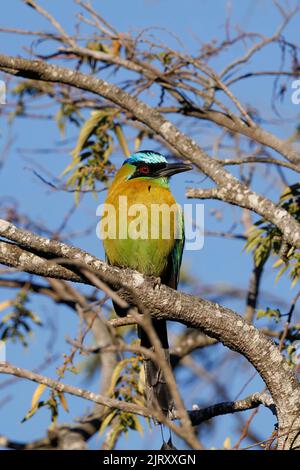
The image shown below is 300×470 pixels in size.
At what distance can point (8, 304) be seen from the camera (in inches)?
212

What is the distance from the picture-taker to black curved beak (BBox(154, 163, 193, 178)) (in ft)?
17.0

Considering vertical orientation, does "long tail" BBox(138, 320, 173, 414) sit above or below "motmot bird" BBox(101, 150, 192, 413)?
below

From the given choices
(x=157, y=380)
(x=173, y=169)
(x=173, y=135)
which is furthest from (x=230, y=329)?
(x=173, y=169)

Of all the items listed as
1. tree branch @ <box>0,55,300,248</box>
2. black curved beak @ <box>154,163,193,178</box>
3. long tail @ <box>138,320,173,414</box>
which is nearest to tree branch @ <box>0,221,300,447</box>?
tree branch @ <box>0,55,300,248</box>

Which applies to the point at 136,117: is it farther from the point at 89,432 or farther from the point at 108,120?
the point at 89,432

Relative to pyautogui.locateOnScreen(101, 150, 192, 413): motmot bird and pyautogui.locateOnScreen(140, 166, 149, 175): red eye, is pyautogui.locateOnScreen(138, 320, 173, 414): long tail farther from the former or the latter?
pyautogui.locateOnScreen(140, 166, 149, 175): red eye

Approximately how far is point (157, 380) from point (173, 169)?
1.38m

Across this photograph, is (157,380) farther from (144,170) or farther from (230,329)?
(144,170)

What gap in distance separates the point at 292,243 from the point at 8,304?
2104 mm

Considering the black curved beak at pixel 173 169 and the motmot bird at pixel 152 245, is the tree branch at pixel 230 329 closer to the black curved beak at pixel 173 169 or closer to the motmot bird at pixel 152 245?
the motmot bird at pixel 152 245

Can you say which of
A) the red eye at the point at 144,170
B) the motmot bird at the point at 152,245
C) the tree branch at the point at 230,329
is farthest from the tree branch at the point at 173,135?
the tree branch at the point at 230,329

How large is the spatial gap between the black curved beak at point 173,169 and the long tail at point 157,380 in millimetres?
994

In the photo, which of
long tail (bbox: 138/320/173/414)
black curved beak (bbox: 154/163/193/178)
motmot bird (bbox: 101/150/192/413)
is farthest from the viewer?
black curved beak (bbox: 154/163/193/178)
